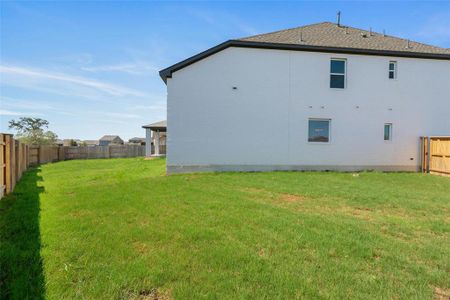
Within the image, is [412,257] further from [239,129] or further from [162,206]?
[239,129]

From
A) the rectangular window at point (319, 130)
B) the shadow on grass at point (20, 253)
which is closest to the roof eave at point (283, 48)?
the rectangular window at point (319, 130)

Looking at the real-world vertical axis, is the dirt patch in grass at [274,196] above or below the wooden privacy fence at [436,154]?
below

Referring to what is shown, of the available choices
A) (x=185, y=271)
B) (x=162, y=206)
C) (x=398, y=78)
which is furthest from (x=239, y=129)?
(x=185, y=271)

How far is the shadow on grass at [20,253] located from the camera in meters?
2.97

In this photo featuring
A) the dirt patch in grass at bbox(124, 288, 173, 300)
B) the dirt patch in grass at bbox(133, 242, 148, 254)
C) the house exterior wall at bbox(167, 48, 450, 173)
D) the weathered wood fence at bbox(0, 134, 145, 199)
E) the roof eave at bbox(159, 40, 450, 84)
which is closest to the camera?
the dirt patch in grass at bbox(124, 288, 173, 300)

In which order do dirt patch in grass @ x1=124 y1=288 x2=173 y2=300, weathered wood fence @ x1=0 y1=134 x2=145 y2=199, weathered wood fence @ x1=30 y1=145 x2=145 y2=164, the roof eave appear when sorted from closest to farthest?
dirt patch in grass @ x1=124 y1=288 x2=173 y2=300 → weathered wood fence @ x1=0 y1=134 x2=145 y2=199 → the roof eave → weathered wood fence @ x1=30 y1=145 x2=145 y2=164

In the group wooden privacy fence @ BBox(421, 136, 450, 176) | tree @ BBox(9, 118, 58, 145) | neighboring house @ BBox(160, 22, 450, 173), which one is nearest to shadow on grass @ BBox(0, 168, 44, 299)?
neighboring house @ BBox(160, 22, 450, 173)

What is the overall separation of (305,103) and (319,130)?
4.91 feet

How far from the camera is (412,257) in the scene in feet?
12.7

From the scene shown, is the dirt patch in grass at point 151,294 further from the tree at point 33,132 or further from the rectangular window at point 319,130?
the tree at point 33,132

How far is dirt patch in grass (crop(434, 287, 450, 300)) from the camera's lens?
2.96 meters

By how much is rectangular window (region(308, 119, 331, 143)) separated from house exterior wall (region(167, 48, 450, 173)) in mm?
240

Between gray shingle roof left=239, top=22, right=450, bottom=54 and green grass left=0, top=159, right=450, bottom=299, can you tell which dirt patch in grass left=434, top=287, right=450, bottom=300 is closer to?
green grass left=0, top=159, right=450, bottom=299

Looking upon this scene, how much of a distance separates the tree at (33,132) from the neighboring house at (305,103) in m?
27.5
